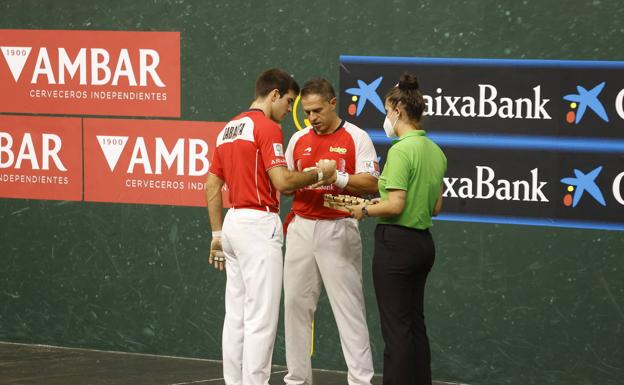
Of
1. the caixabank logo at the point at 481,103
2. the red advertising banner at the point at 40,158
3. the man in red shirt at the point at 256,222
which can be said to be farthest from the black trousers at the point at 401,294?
the red advertising banner at the point at 40,158

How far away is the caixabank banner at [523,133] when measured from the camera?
6.71 meters

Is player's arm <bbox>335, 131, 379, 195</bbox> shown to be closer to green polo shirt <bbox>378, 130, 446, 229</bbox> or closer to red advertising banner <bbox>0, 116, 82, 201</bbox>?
green polo shirt <bbox>378, 130, 446, 229</bbox>

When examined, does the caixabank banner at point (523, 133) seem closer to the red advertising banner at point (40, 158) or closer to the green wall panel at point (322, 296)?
the green wall panel at point (322, 296)

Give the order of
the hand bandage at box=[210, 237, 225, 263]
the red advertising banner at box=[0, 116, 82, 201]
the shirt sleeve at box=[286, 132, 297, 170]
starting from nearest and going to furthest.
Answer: the hand bandage at box=[210, 237, 225, 263] < the shirt sleeve at box=[286, 132, 297, 170] < the red advertising banner at box=[0, 116, 82, 201]

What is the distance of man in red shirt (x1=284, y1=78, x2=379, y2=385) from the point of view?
20.5ft

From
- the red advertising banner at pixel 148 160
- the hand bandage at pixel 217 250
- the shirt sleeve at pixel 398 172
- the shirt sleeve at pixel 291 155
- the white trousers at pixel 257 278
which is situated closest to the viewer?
the shirt sleeve at pixel 398 172

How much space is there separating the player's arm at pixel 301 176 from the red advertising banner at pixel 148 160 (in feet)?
5.54

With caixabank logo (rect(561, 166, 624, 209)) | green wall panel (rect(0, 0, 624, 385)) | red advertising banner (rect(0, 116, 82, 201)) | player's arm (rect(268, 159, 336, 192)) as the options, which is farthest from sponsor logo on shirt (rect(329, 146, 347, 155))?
red advertising banner (rect(0, 116, 82, 201))

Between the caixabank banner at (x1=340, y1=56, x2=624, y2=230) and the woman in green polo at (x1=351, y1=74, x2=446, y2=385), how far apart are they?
3.98 feet

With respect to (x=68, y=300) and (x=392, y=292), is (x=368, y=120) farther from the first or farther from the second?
(x=68, y=300)

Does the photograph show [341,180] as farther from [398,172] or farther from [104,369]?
[104,369]

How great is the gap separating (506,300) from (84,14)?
11.2 ft

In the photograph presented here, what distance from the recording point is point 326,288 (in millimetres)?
6309

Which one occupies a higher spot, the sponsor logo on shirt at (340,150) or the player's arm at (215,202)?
the sponsor logo on shirt at (340,150)
